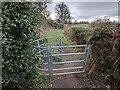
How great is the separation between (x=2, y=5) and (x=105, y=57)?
302 cm

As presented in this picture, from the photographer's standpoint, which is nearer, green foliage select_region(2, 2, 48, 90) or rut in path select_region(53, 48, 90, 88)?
green foliage select_region(2, 2, 48, 90)

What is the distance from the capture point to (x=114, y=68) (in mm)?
4480

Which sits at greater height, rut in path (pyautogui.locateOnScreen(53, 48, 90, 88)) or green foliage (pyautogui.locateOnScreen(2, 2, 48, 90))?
green foliage (pyautogui.locateOnScreen(2, 2, 48, 90))

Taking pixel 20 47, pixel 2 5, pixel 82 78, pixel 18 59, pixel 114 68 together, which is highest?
pixel 2 5

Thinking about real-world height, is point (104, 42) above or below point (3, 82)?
above

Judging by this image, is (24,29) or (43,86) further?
(43,86)

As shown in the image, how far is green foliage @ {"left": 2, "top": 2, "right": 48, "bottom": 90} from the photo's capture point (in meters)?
2.69

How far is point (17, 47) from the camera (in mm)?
2861

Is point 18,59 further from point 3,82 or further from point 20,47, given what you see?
point 3,82

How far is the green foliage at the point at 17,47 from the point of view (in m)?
2.69

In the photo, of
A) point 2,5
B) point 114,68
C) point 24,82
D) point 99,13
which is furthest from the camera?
point 99,13

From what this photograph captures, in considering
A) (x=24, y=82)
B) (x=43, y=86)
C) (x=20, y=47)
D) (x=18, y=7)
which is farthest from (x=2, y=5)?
(x=43, y=86)

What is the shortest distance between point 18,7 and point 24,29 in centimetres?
39

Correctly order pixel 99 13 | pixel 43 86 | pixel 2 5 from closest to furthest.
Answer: pixel 2 5, pixel 43 86, pixel 99 13
